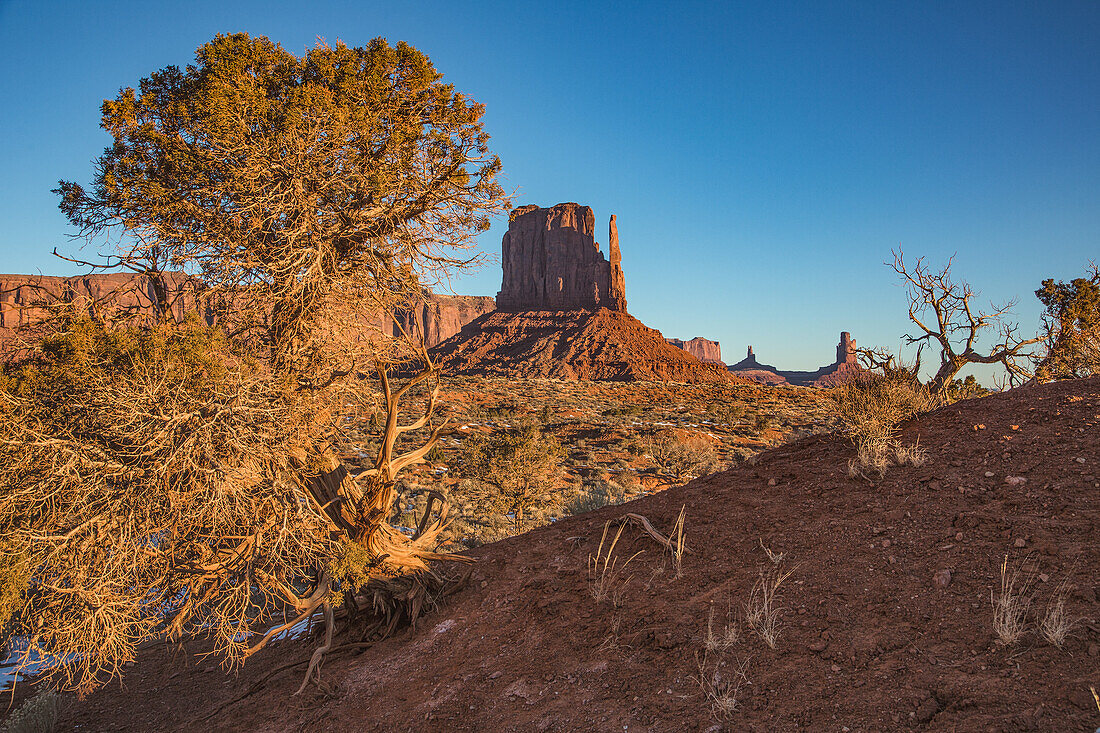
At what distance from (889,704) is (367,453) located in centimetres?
2195

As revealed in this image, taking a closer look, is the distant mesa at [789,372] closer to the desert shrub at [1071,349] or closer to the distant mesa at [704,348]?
the distant mesa at [704,348]

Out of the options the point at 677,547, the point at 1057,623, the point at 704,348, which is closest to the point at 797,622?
the point at 1057,623

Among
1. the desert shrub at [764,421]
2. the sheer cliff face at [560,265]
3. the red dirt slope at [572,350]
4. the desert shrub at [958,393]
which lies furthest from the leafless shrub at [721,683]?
the sheer cliff face at [560,265]

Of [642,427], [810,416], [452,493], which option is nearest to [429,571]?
[452,493]

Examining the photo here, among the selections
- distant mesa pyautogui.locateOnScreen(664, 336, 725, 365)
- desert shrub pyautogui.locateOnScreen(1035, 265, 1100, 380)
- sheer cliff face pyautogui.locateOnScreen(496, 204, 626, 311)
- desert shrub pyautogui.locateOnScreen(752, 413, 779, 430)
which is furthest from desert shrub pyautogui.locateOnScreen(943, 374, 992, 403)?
distant mesa pyautogui.locateOnScreen(664, 336, 725, 365)

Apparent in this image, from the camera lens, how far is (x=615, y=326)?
84.0 metres

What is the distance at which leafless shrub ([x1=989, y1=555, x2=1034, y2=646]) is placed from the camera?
3299 millimetres

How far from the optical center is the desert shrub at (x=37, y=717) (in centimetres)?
600

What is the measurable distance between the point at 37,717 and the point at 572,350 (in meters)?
70.5

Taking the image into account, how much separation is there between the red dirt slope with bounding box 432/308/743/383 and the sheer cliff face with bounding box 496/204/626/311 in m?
7.27

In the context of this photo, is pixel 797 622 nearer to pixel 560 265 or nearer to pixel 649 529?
pixel 649 529

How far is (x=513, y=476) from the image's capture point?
16172mm

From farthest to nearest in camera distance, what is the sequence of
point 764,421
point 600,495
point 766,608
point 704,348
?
point 704,348
point 764,421
point 600,495
point 766,608

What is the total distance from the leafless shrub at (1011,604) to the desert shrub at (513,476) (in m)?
11.8
